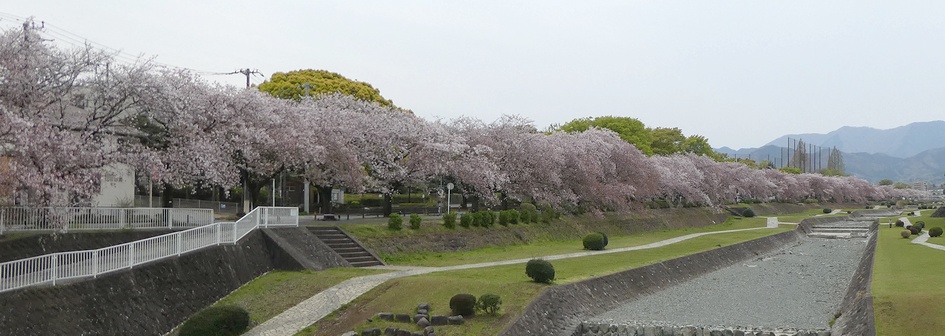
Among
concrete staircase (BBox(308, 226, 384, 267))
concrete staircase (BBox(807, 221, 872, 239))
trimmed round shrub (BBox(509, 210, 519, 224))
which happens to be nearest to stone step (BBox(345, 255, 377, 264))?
concrete staircase (BBox(308, 226, 384, 267))

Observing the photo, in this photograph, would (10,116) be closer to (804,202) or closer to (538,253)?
(538,253)

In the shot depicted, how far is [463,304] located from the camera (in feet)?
69.8

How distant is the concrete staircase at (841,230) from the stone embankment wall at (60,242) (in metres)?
66.9

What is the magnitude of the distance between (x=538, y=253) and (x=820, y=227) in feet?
180

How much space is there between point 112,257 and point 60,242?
9.81ft

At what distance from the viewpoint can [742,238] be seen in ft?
177

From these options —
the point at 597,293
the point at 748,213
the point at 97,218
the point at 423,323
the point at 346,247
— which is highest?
the point at 97,218

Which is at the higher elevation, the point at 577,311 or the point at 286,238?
the point at 286,238

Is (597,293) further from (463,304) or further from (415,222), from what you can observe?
(415,222)

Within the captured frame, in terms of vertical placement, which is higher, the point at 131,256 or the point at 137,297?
the point at 131,256

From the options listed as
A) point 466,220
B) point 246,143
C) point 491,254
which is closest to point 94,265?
point 246,143

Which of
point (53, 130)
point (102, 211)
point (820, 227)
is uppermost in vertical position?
point (53, 130)

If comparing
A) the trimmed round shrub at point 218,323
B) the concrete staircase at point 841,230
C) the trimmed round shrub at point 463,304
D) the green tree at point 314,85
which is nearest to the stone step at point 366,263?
the trimmed round shrub at point 218,323

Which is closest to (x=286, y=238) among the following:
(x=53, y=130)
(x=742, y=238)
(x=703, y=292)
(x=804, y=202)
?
(x=53, y=130)
